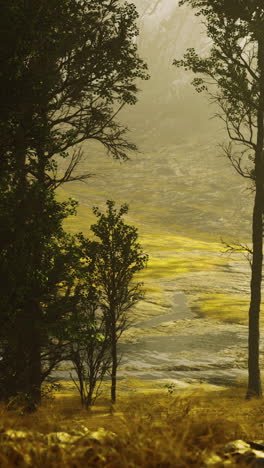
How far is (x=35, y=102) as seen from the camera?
8844mm

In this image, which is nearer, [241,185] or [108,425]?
[108,425]

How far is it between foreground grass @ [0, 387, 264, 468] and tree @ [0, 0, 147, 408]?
12.1 ft

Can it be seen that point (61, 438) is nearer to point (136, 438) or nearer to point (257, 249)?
point (136, 438)

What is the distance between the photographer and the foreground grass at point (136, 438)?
14.1ft

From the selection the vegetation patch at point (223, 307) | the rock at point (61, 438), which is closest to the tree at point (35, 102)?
the rock at point (61, 438)

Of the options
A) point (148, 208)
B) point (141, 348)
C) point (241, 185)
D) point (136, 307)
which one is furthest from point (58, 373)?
point (241, 185)

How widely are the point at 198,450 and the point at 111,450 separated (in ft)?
2.89

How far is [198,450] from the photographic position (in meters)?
4.70

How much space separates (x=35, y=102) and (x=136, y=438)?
6.37 m

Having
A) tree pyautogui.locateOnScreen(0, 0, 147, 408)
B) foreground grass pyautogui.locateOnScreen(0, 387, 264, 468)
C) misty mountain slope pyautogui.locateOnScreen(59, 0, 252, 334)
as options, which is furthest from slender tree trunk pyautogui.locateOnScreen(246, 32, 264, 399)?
misty mountain slope pyautogui.locateOnScreen(59, 0, 252, 334)

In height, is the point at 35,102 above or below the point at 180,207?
below

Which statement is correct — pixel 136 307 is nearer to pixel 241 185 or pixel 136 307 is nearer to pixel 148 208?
pixel 148 208

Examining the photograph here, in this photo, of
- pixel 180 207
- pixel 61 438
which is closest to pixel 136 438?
pixel 61 438

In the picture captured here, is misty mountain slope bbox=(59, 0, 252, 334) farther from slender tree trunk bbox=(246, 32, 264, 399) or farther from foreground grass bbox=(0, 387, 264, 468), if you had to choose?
foreground grass bbox=(0, 387, 264, 468)
